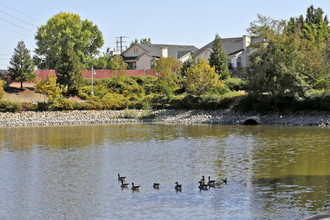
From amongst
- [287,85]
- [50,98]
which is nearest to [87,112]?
[50,98]

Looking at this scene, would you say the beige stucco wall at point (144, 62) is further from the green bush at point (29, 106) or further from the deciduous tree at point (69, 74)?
the green bush at point (29, 106)

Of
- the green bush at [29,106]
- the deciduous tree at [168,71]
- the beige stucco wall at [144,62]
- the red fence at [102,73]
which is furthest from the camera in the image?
the beige stucco wall at [144,62]

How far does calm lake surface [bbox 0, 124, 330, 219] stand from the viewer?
18609 mm

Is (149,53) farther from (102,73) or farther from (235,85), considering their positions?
(235,85)

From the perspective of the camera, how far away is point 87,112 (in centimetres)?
5984

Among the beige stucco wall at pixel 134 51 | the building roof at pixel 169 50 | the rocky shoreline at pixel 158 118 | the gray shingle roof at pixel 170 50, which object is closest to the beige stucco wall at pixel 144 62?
the building roof at pixel 169 50

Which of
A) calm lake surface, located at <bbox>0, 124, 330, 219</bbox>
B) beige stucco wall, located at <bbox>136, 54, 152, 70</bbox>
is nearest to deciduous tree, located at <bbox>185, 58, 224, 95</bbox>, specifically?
calm lake surface, located at <bbox>0, 124, 330, 219</bbox>

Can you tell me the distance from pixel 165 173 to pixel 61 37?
73.4 m

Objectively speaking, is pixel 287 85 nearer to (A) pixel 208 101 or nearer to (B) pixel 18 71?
(A) pixel 208 101

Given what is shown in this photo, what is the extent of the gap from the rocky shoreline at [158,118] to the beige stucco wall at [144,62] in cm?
4078

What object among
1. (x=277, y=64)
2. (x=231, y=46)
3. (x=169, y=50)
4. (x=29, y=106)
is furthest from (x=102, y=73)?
(x=277, y=64)

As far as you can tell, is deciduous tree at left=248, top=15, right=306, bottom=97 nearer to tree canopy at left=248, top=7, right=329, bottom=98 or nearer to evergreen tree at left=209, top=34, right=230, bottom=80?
tree canopy at left=248, top=7, right=329, bottom=98

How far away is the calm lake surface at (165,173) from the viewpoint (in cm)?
1861

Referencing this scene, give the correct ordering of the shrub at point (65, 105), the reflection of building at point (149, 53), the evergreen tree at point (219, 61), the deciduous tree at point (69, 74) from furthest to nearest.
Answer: the reflection of building at point (149, 53) < the evergreen tree at point (219, 61) < the deciduous tree at point (69, 74) < the shrub at point (65, 105)
